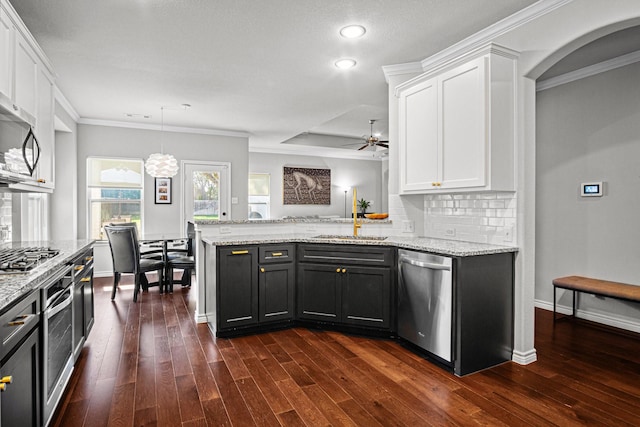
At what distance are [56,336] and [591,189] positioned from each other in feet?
15.3

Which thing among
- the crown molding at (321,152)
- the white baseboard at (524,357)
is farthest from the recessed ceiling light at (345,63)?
the crown molding at (321,152)

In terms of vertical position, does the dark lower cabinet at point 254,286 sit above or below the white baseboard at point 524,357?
above

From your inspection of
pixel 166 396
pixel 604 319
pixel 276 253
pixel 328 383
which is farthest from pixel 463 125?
pixel 166 396

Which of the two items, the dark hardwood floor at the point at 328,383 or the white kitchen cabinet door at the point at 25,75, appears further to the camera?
the white kitchen cabinet door at the point at 25,75

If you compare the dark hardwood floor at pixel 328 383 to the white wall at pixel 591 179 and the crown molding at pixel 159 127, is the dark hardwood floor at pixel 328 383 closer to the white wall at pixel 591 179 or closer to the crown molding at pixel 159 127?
the white wall at pixel 591 179

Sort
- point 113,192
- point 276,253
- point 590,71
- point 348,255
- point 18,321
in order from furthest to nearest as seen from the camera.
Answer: point 113,192, point 590,71, point 276,253, point 348,255, point 18,321

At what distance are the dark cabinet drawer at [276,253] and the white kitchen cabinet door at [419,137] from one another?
1234 millimetres

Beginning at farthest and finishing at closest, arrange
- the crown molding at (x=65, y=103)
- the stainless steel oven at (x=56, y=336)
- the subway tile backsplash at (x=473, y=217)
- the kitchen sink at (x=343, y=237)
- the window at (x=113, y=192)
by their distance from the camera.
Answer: the window at (x=113, y=192) → the crown molding at (x=65, y=103) → the kitchen sink at (x=343, y=237) → the subway tile backsplash at (x=473, y=217) → the stainless steel oven at (x=56, y=336)

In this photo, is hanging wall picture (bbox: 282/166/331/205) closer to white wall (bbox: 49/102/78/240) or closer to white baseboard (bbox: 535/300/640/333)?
white wall (bbox: 49/102/78/240)

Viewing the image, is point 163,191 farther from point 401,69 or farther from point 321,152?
point 401,69

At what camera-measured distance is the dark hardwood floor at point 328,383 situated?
2137 millimetres

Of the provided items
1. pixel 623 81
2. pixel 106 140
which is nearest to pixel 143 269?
pixel 106 140

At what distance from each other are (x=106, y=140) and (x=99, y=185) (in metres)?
0.76

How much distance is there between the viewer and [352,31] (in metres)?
3.06
